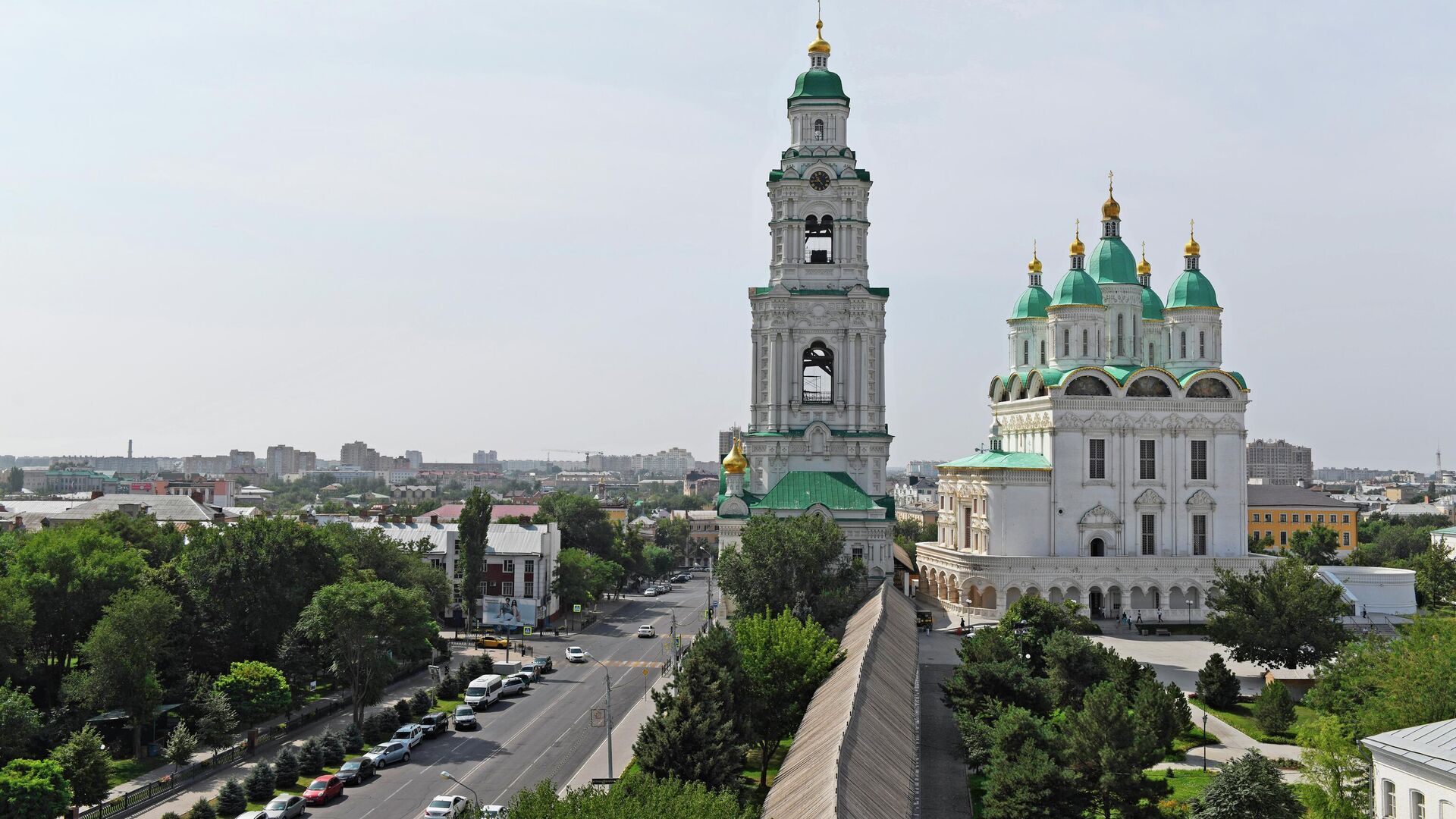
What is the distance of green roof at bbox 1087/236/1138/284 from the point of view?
85.1m

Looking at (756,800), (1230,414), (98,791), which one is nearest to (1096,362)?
(1230,414)

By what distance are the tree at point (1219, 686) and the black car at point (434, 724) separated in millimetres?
32150

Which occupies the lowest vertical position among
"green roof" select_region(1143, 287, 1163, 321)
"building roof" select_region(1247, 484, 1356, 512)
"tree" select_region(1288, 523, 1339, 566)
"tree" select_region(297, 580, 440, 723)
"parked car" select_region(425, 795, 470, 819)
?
"parked car" select_region(425, 795, 470, 819)

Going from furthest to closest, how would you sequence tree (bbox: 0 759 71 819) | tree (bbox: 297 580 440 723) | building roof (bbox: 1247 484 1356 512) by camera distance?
building roof (bbox: 1247 484 1356 512) < tree (bbox: 297 580 440 723) < tree (bbox: 0 759 71 819)

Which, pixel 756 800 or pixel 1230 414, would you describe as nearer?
pixel 756 800

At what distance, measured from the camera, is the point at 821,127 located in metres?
70.6

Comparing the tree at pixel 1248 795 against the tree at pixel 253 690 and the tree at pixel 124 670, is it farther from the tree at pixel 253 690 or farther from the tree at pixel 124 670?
the tree at pixel 124 670

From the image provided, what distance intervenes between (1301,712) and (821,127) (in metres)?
39.2

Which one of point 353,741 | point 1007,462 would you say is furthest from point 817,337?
point 353,741

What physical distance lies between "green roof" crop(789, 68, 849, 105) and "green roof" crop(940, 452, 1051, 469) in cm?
2451

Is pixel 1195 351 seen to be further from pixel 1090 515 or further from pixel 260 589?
pixel 260 589

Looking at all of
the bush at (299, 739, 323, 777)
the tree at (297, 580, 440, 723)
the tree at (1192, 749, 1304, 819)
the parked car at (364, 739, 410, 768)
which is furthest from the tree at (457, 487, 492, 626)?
the tree at (1192, 749, 1304, 819)

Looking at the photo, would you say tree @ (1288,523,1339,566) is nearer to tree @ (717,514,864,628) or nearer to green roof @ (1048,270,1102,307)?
green roof @ (1048,270,1102,307)

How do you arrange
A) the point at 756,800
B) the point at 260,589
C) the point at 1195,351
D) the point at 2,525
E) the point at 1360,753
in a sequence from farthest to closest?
the point at 2,525 < the point at 1195,351 < the point at 260,589 < the point at 756,800 < the point at 1360,753
